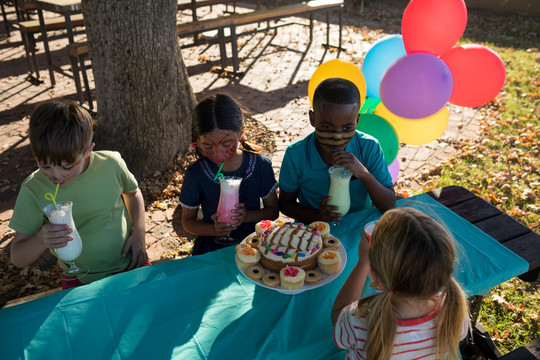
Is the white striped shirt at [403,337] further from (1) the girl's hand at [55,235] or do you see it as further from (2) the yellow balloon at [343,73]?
(2) the yellow balloon at [343,73]

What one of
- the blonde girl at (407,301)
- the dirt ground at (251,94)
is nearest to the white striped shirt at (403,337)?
the blonde girl at (407,301)

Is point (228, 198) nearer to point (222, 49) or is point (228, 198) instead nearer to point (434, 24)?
point (434, 24)

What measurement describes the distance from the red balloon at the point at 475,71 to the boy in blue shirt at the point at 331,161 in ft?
4.31

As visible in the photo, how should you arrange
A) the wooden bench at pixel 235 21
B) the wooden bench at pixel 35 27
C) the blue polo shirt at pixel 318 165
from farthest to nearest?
the wooden bench at pixel 35 27 → the wooden bench at pixel 235 21 → the blue polo shirt at pixel 318 165

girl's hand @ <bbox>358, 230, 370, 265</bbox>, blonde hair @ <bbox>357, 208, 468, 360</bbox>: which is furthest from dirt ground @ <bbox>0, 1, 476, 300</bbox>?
blonde hair @ <bbox>357, 208, 468, 360</bbox>

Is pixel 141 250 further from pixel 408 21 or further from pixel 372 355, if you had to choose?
pixel 408 21

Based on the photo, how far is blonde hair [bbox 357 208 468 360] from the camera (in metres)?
1.55

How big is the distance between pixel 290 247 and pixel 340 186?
22.4 inches

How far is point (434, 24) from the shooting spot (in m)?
3.68

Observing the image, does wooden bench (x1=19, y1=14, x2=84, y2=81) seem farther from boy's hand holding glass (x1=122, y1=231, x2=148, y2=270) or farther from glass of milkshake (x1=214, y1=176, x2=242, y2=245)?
glass of milkshake (x1=214, y1=176, x2=242, y2=245)

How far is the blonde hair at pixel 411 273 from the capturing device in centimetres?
155

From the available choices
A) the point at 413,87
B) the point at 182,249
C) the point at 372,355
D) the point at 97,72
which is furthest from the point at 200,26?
the point at 372,355

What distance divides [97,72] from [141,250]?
3113 millimetres

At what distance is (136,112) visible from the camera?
17.4 ft
